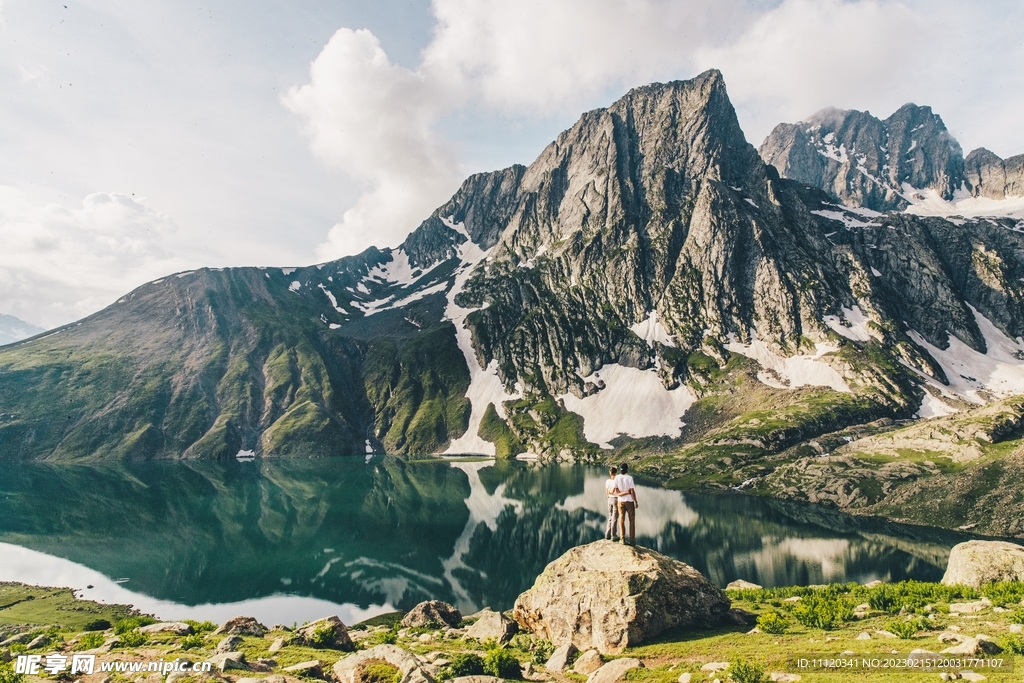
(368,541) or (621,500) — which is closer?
(621,500)

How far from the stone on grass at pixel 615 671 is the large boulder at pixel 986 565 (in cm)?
2436

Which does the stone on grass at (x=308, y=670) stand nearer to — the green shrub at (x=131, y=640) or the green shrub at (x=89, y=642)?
the green shrub at (x=131, y=640)

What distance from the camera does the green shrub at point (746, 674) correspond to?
544 inches

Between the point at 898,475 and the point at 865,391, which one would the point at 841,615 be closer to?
the point at 898,475

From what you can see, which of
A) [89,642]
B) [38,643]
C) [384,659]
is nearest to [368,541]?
[38,643]

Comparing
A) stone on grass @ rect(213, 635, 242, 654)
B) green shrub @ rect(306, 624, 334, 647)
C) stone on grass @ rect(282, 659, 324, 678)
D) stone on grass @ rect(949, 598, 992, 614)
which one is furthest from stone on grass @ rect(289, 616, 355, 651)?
stone on grass @ rect(949, 598, 992, 614)

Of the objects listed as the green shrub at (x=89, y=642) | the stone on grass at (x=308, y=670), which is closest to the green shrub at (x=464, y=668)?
the stone on grass at (x=308, y=670)

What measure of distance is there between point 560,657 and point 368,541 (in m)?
66.8

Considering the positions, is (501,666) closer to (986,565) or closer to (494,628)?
(494,628)

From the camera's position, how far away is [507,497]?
118812mm

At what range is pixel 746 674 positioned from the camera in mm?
13984

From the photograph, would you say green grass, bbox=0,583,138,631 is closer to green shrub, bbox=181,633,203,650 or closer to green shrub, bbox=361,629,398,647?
green shrub, bbox=181,633,203,650

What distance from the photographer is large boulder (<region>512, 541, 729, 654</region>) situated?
22.1 meters

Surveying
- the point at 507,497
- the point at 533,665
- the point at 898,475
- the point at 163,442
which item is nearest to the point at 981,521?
the point at 898,475
